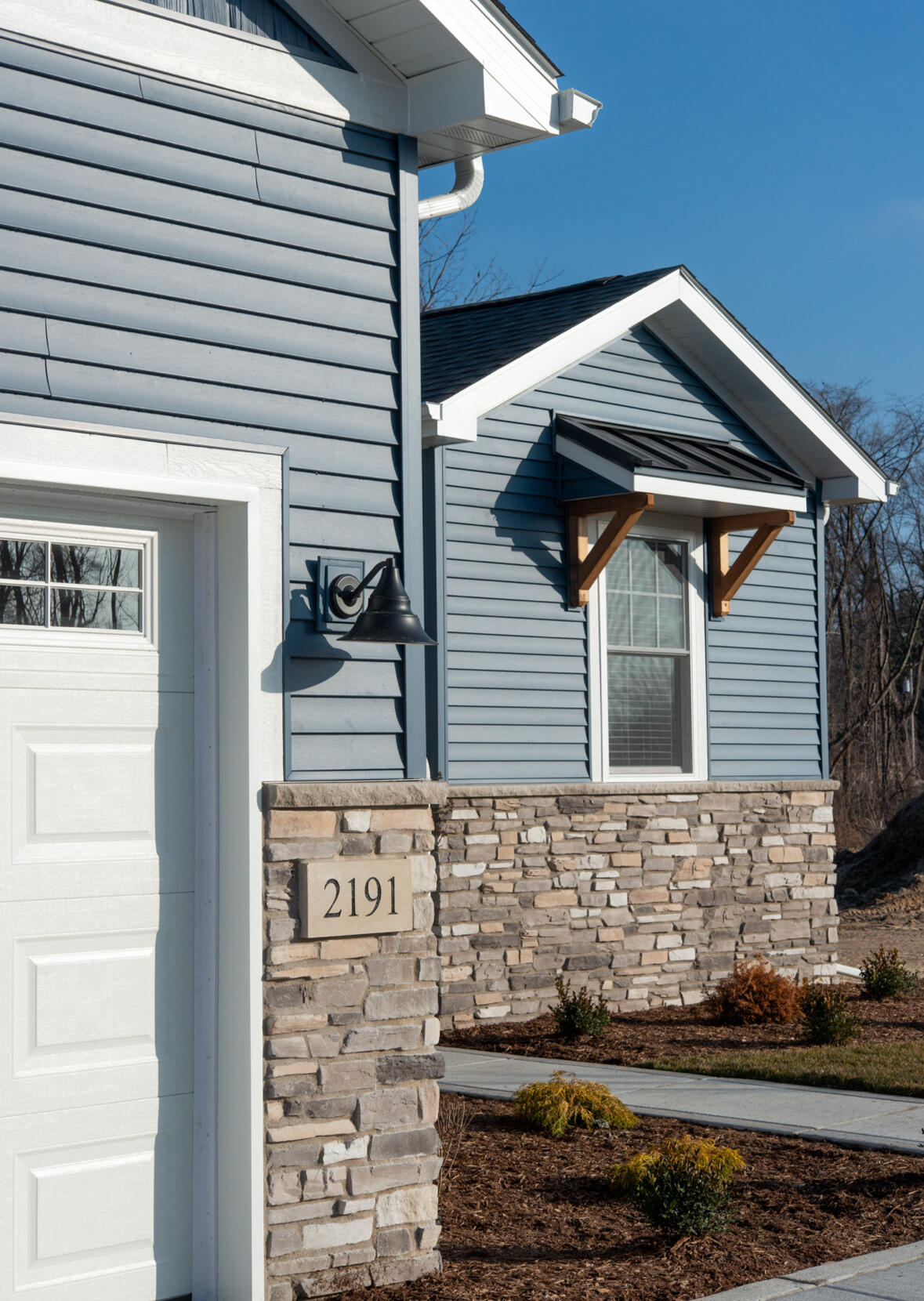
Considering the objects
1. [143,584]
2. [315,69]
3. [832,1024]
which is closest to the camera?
[143,584]

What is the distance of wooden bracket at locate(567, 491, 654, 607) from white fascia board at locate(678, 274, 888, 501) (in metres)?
1.70

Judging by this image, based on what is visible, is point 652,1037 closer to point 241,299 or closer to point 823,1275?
point 823,1275

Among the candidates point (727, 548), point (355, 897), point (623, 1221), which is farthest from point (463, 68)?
point (727, 548)

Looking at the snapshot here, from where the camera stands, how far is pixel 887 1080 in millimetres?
7672

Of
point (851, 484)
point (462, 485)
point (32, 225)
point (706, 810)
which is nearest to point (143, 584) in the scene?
point (32, 225)

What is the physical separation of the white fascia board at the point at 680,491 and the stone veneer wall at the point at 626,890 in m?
2.10

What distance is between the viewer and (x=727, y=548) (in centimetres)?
1112

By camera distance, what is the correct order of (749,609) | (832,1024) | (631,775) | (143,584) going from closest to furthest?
(143,584)
(832,1024)
(631,775)
(749,609)

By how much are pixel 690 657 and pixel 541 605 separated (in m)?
1.54

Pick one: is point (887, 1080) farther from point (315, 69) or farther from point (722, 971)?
point (315, 69)

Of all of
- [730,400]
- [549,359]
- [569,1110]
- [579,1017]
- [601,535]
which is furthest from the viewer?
[730,400]

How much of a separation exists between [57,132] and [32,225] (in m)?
0.31

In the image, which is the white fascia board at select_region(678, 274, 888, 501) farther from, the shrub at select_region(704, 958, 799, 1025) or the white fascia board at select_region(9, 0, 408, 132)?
the white fascia board at select_region(9, 0, 408, 132)

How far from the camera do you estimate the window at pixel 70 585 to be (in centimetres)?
439
